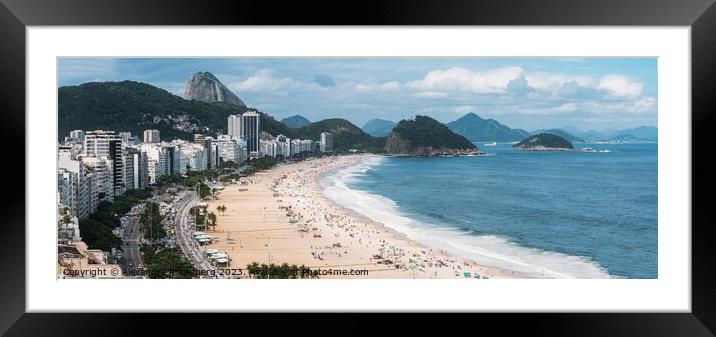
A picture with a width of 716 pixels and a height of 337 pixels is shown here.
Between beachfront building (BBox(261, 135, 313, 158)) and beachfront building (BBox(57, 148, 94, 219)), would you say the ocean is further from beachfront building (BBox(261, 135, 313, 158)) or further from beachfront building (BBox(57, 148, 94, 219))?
beachfront building (BBox(57, 148, 94, 219))

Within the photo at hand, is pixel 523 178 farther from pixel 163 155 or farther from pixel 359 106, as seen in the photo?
pixel 163 155

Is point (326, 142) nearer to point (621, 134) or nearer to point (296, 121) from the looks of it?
point (296, 121)

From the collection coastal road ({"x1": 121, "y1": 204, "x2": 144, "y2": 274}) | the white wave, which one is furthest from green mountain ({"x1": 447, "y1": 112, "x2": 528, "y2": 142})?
coastal road ({"x1": 121, "y1": 204, "x2": 144, "y2": 274})

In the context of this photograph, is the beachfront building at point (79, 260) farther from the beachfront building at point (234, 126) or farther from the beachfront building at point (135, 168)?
the beachfront building at point (234, 126)

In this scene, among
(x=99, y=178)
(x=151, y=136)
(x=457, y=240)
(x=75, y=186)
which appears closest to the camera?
(x=75, y=186)
